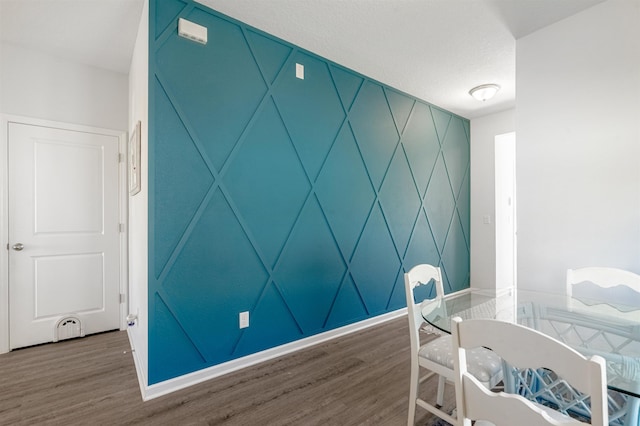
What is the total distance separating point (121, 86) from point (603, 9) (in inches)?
171

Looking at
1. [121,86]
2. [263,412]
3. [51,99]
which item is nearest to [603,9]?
[263,412]

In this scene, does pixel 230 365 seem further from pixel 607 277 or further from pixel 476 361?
pixel 607 277

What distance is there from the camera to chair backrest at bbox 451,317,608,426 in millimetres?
675

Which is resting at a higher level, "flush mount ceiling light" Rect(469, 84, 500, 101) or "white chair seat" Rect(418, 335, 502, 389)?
"flush mount ceiling light" Rect(469, 84, 500, 101)

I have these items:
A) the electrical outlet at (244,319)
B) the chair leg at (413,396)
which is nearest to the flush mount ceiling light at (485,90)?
the chair leg at (413,396)

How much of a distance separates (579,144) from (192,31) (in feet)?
9.82

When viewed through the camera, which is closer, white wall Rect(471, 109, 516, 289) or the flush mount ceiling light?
the flush mount ceiling light

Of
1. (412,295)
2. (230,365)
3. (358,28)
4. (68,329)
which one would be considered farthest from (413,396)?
(68,329)

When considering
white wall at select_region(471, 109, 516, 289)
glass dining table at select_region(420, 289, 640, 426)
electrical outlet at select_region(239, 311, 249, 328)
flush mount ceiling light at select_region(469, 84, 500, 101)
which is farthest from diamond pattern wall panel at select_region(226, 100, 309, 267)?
white wall at select_region(471, 109, 516, 289)

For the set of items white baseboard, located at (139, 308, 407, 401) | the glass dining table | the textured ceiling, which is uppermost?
the textured ceiling

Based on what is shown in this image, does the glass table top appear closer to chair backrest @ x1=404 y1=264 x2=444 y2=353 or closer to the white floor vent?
chair backrest @ x1=404 y1=264 x2=444 y2=353

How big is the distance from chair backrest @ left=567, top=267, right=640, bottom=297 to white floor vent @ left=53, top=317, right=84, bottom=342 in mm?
4242

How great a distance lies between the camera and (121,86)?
10.4 feet

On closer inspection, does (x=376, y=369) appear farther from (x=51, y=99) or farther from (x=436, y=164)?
(x=51, y=99)
